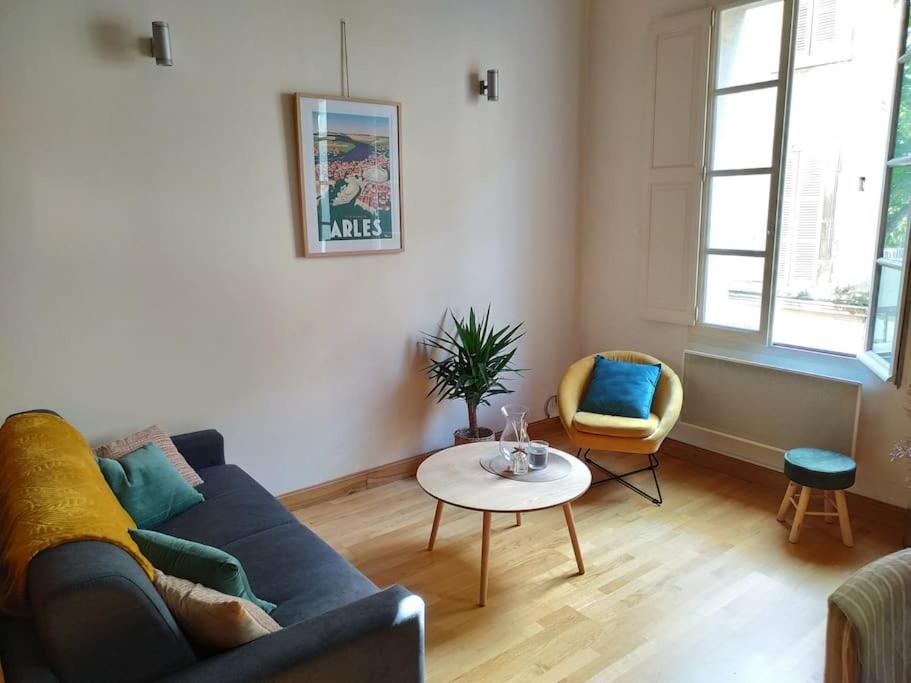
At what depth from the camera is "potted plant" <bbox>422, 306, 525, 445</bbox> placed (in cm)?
368

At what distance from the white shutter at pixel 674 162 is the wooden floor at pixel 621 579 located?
118cm

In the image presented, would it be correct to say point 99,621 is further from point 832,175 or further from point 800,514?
point 832,175

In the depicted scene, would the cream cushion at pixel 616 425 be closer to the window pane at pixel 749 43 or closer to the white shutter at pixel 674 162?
the white shutter at pixel 674 162

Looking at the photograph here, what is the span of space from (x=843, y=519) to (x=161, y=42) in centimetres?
366

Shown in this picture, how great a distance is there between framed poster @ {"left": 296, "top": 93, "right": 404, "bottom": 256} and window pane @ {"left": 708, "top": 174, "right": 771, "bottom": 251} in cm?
183

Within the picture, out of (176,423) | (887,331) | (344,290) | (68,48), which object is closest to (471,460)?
(344,290)

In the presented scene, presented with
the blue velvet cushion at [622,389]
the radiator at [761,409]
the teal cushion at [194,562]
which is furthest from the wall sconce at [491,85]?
the teal cushion at [194,562]

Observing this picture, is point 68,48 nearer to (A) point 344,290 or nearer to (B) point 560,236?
(A) point 344,290

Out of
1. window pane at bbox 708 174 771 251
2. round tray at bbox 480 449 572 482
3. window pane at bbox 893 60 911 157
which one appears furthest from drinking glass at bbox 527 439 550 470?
window pane at bbox 893 60 911 157

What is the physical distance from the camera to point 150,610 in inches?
52.6

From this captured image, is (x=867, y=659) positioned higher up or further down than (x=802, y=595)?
higher up

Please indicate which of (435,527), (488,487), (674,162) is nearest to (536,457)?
(488,487)

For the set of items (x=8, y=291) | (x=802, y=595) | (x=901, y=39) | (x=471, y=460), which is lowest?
(x=802, y=595)

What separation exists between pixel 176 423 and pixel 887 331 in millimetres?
3306
